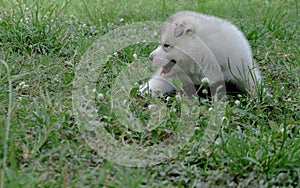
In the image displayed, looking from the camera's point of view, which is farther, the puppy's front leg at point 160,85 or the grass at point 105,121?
the puppy's front leg at point 160,85

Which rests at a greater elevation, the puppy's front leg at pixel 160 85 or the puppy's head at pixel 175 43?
the puppy's head at pixel 175 43

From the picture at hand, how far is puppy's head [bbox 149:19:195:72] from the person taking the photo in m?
3.75

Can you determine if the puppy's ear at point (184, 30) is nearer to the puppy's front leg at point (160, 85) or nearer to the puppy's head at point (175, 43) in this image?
the puppy's head at point (175, 43)

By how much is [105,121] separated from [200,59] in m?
0.93

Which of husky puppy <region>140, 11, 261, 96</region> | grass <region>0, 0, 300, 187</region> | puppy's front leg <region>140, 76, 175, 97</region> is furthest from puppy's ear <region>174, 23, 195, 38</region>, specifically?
grass <region>0, 0, 300, 187</region>

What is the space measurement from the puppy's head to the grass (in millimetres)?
380

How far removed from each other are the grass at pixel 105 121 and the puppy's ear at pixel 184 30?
20.4 inches

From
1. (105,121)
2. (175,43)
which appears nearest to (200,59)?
(175,43)

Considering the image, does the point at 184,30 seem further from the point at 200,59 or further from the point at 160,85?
the point at 160,85

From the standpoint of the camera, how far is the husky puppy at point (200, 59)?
372 cm

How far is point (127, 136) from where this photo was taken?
2.98 metres

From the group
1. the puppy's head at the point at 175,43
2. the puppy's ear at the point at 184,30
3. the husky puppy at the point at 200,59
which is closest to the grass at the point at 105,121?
the husky puppy at the point at 200,59

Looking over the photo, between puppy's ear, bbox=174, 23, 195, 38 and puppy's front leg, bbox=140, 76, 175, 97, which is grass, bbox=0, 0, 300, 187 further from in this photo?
puppy's ear, bbox=174, 23, 195, 38

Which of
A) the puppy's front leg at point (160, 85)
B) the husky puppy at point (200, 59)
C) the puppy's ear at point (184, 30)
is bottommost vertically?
the puppy's front leg at point (160, 85)
